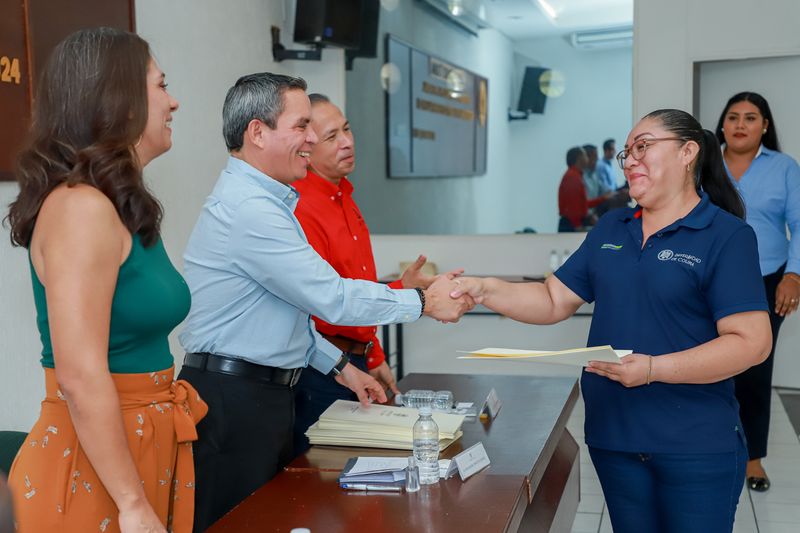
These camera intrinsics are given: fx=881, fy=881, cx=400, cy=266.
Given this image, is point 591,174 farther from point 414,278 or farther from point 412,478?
point 412,478

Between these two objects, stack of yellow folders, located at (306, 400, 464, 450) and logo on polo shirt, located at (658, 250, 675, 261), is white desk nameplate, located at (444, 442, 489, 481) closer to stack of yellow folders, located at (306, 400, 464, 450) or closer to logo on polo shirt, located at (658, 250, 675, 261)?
stack of yellow folders, located at (306, 400, 464, 450)

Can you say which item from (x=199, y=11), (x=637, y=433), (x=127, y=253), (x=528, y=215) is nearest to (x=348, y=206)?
(x=637, y=433)

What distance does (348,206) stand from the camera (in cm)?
298

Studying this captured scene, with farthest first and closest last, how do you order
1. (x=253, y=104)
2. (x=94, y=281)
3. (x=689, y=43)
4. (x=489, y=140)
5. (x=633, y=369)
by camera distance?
1. (x=489, y=140)
2. (x=689, y=43)
3. (x=253, y=104)
4. (x=633, y=369)
5. (x=94, y=281)

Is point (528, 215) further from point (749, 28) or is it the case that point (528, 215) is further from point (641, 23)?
point (749, 28)

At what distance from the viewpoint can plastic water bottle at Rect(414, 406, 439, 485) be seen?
5.98ft

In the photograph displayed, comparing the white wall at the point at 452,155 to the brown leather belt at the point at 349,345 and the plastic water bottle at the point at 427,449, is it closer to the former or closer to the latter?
the brown leather belt at the point at 349,345

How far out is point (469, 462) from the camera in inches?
73.6

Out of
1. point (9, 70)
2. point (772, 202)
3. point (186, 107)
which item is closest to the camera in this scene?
point (9, 70)

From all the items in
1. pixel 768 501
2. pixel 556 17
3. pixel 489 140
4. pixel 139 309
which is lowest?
pixel 768 501

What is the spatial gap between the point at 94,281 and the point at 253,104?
868 mm

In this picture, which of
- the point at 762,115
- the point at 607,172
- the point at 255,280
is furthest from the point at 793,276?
the point at 255,280

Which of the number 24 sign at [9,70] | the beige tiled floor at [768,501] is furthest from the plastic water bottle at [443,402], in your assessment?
the number 24 sign at [9,70]

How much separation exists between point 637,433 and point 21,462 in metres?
1.33
